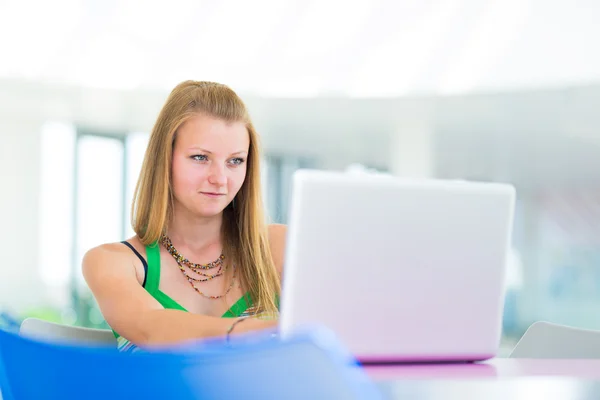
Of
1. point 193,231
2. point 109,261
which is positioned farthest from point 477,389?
point 193,231

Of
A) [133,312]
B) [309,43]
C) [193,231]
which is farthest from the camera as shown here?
[309,43]

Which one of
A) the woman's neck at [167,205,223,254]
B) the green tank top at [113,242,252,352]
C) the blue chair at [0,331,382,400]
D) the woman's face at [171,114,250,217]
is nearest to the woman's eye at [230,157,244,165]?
the woman's face at [171,114,250,217]

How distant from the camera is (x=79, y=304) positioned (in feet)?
31.1

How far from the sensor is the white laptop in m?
1.10

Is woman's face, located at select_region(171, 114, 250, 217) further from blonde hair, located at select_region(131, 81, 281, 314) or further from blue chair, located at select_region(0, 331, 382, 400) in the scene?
blue chair, located at select_region(0, 331, 382, 400)

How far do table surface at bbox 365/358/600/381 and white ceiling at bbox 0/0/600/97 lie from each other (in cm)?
638

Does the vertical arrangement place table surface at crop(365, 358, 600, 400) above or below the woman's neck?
below

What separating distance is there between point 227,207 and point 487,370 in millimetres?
1151

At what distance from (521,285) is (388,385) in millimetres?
10508

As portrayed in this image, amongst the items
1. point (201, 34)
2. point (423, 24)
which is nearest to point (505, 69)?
point (423, 24)

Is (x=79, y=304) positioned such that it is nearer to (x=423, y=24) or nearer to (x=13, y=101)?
(x=13, y=101)

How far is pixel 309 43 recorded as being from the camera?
7859 millimetres

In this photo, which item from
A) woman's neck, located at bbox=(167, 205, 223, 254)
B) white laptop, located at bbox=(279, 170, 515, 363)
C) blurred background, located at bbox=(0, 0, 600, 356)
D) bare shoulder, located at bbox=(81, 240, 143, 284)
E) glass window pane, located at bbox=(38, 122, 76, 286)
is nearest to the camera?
white laptop, located at bbox=(279, 170, 515, 363)

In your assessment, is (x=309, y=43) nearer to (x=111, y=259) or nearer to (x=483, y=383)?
(x=111, y=259)
